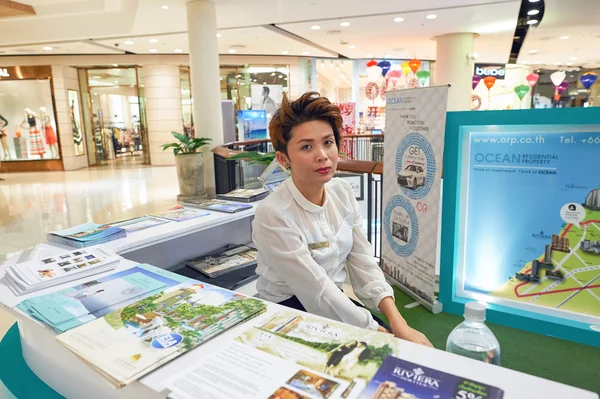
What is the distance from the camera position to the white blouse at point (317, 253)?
146 centimetres

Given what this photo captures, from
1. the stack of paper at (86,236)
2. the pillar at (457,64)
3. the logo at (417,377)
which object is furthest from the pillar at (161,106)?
the logo at (417,377)

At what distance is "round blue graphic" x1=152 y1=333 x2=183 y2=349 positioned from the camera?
98cm

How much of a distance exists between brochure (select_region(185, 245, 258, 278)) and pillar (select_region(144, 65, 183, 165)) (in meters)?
12.3

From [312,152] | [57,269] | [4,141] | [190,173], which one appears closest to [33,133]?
[4,141]

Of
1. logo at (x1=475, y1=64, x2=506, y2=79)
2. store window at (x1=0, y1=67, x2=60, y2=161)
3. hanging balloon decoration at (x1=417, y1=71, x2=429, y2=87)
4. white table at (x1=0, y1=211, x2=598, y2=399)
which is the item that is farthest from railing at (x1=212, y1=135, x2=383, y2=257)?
store window at (x1=0, y1=67, x2=60, y2=161)

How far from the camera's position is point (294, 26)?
32.2ft

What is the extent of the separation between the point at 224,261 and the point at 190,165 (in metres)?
5.69

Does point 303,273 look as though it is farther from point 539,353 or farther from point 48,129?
point 48,129

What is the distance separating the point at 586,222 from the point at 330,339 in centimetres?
137

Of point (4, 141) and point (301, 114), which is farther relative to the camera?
point (4, 141)

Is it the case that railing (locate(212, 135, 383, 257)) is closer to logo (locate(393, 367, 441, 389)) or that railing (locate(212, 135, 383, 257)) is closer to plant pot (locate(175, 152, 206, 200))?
plant pot (locate(175, 152, 206, 200))

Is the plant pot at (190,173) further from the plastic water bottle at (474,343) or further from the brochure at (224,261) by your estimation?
the plastic water bottle at (474,343)

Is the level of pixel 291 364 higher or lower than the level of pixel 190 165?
higher

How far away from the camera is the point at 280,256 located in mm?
1472
